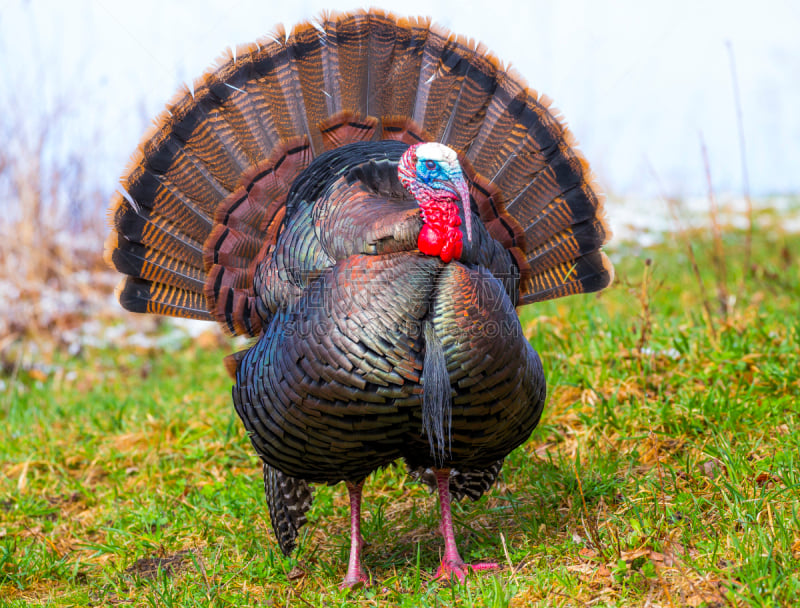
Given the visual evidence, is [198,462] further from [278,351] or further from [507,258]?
[507,258]

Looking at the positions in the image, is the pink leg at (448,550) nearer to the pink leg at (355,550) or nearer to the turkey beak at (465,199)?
the pink leg at (355,550)

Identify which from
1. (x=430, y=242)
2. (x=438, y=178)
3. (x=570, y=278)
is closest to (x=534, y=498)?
(x=570, y=278)

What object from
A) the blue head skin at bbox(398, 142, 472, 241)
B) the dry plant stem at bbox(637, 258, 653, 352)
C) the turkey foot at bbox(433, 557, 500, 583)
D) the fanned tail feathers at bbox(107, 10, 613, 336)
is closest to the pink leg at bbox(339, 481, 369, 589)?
the turkey foot at bbox(433, 557, 500, 583)

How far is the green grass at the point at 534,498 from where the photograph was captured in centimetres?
262

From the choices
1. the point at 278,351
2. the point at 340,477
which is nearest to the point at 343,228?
the point at 278,351

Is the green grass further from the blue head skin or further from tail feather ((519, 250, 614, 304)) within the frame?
the blue head skin

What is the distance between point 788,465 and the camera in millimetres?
2941

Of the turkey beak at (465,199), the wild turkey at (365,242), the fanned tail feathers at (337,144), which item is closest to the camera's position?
the wild turkey at (365,242)

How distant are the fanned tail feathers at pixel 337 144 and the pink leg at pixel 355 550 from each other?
0.95 meters

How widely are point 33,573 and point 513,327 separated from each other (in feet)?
7.99

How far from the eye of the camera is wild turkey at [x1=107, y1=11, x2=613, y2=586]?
249cm

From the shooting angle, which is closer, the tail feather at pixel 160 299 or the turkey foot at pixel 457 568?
the turkey foot at pixel 457 568

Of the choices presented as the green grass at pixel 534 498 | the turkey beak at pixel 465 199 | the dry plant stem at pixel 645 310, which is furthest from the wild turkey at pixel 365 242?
the dry plant stem at pixel 645 310

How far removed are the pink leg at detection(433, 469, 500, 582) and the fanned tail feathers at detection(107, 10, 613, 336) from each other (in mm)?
945
